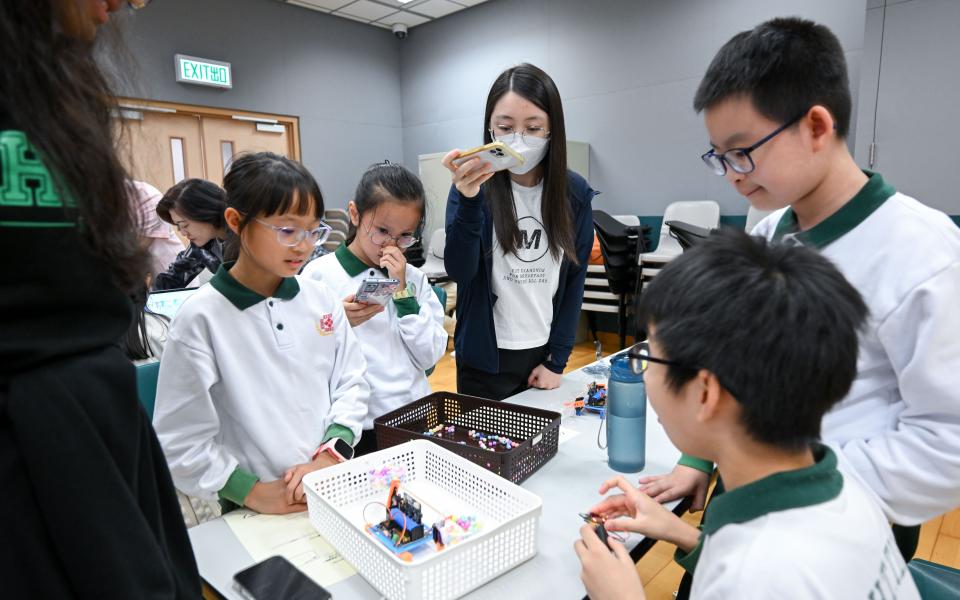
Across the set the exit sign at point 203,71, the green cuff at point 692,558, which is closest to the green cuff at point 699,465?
the green cuff at point 692,558

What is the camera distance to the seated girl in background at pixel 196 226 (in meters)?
2.53

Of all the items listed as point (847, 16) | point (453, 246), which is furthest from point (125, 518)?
point (847, 16)

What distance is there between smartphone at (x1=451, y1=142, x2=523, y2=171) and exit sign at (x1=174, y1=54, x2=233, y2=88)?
16.5 ft

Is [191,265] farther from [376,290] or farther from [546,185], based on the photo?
[546,185]

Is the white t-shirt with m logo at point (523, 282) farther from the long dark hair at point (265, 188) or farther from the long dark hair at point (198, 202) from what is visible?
the long dark hair at point (198, 202)

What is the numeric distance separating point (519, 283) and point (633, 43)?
4.22m

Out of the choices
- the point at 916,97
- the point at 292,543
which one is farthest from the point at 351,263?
the point at 916,97

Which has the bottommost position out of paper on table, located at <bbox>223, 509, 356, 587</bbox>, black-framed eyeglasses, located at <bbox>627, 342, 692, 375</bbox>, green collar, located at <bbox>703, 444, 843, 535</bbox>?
paper on table, located at <bbox>223, 509, 356, 587</bbox>

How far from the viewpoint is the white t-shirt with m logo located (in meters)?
1.67

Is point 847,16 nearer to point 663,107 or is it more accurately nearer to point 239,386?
point 663,107

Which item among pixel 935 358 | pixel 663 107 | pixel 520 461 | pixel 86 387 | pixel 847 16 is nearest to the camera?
pixel 86 387

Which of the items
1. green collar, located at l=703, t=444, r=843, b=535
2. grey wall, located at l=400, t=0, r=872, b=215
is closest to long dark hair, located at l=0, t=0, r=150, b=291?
green collar, located at l=703, t=444, r=843, b=535

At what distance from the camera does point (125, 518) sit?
1.58 ft

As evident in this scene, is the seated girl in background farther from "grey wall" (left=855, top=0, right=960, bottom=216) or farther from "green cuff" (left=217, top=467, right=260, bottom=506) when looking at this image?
"grey wall" (left=855, top=0, right=960, bottom=216)
